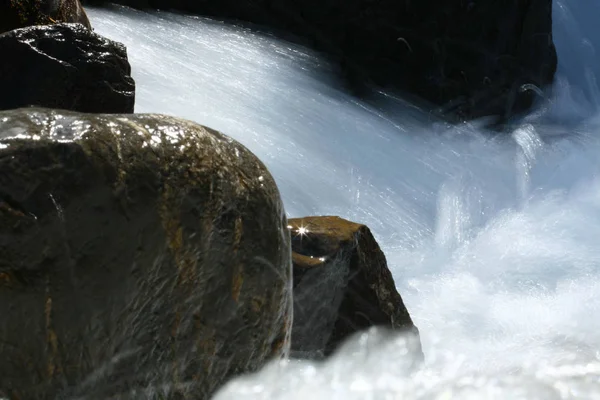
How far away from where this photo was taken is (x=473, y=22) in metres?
10.5

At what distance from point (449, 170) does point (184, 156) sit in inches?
240

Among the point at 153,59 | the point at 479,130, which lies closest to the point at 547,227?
the point at 479,130

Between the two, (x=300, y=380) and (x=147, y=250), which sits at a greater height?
(x=147, y=250)

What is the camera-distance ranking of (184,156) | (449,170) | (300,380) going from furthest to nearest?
1. (449,170)
2. (300,380)
3. (184,156)

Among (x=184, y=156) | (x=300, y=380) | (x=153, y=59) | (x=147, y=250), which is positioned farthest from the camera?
(x=153, y=59)

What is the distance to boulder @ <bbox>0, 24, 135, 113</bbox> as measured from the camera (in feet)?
14.4

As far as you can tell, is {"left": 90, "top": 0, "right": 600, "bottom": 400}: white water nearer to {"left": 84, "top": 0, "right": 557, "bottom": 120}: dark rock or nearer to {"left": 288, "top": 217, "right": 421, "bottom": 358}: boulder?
{"left": 288, "top": 217, "right": 421, "bottom": 358}: boulder

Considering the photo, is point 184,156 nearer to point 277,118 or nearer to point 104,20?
point 277,118

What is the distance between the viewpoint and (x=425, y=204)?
8.02 metres

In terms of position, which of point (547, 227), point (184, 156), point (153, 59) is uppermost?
point (184, 156)

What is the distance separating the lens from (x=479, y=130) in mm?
10383

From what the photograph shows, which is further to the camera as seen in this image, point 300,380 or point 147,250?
point 300,380

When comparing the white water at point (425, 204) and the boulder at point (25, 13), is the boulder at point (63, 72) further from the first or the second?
the white water at point (425, 204)

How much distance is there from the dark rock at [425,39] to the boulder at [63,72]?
472 centimetres
